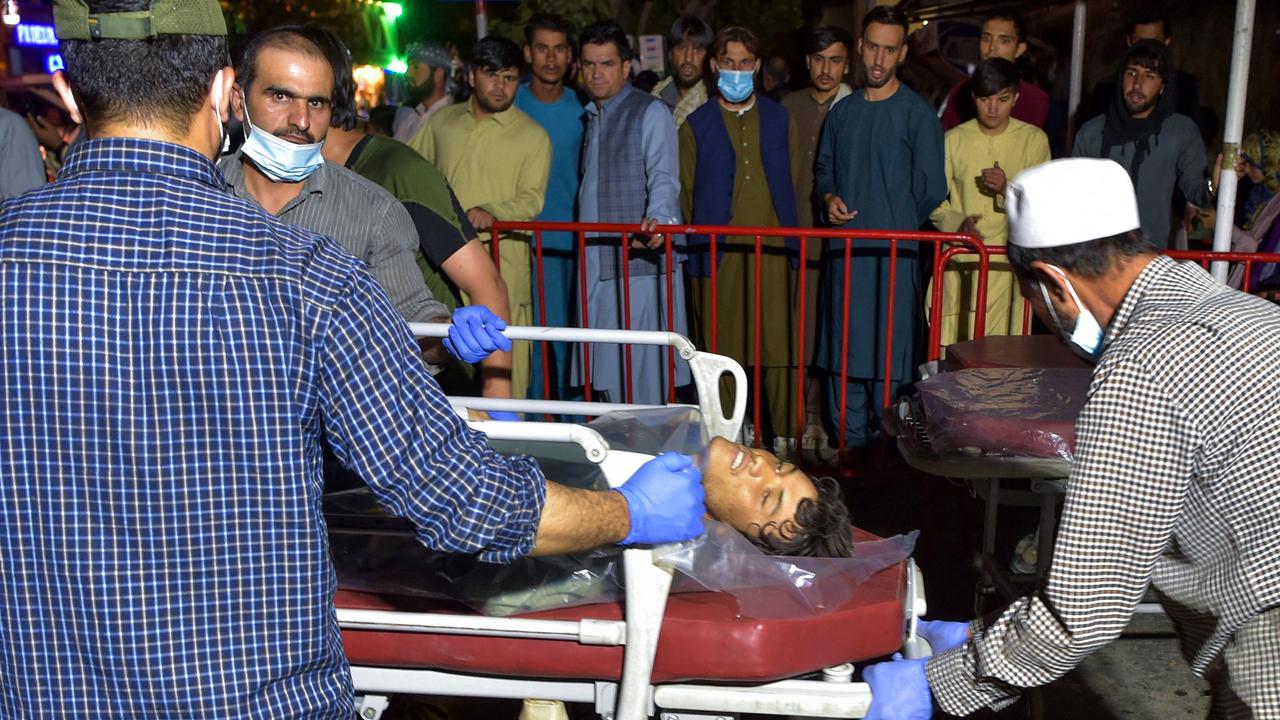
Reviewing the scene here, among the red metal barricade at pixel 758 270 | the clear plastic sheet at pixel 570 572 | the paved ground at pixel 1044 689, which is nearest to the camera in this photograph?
the clear plastic sheet at pixel 570 572

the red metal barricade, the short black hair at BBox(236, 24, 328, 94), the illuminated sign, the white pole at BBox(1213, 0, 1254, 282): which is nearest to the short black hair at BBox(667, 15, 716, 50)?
the red metal barricade

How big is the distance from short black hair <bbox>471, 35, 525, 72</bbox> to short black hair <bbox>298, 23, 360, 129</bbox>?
2.78 metres

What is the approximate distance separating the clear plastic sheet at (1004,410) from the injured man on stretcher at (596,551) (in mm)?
403

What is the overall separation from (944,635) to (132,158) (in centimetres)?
205

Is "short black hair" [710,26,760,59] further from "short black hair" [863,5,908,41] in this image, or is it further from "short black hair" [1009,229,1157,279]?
"short black hair" [1009,229,1157,279]

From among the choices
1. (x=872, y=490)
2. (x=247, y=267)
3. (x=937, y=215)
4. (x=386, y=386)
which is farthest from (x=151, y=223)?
(x=937, y=215)

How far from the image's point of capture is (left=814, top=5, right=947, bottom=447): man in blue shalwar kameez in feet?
20.1

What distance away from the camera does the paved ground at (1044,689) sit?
3916 millimetres

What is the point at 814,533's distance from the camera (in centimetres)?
322

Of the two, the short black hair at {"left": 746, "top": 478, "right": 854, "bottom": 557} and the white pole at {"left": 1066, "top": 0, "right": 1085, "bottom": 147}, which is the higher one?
the white pole at {"left": 1066, "top": 0, "right": 1085, "bottom": 147}

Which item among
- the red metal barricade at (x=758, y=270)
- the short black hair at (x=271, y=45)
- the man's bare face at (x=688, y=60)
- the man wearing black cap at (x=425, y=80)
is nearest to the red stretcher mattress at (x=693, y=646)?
the short black hair at (x=271, y=45)

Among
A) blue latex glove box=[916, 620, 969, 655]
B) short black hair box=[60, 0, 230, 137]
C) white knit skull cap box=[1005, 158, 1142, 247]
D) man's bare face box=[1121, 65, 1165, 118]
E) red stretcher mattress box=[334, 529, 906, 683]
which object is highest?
man's bare face box=[1121, 65, 1165, 118]

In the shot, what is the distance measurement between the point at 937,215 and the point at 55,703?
5329 mm

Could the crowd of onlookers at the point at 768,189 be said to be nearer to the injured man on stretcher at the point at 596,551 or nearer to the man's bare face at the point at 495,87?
the man's bare face at the point at 495,87
